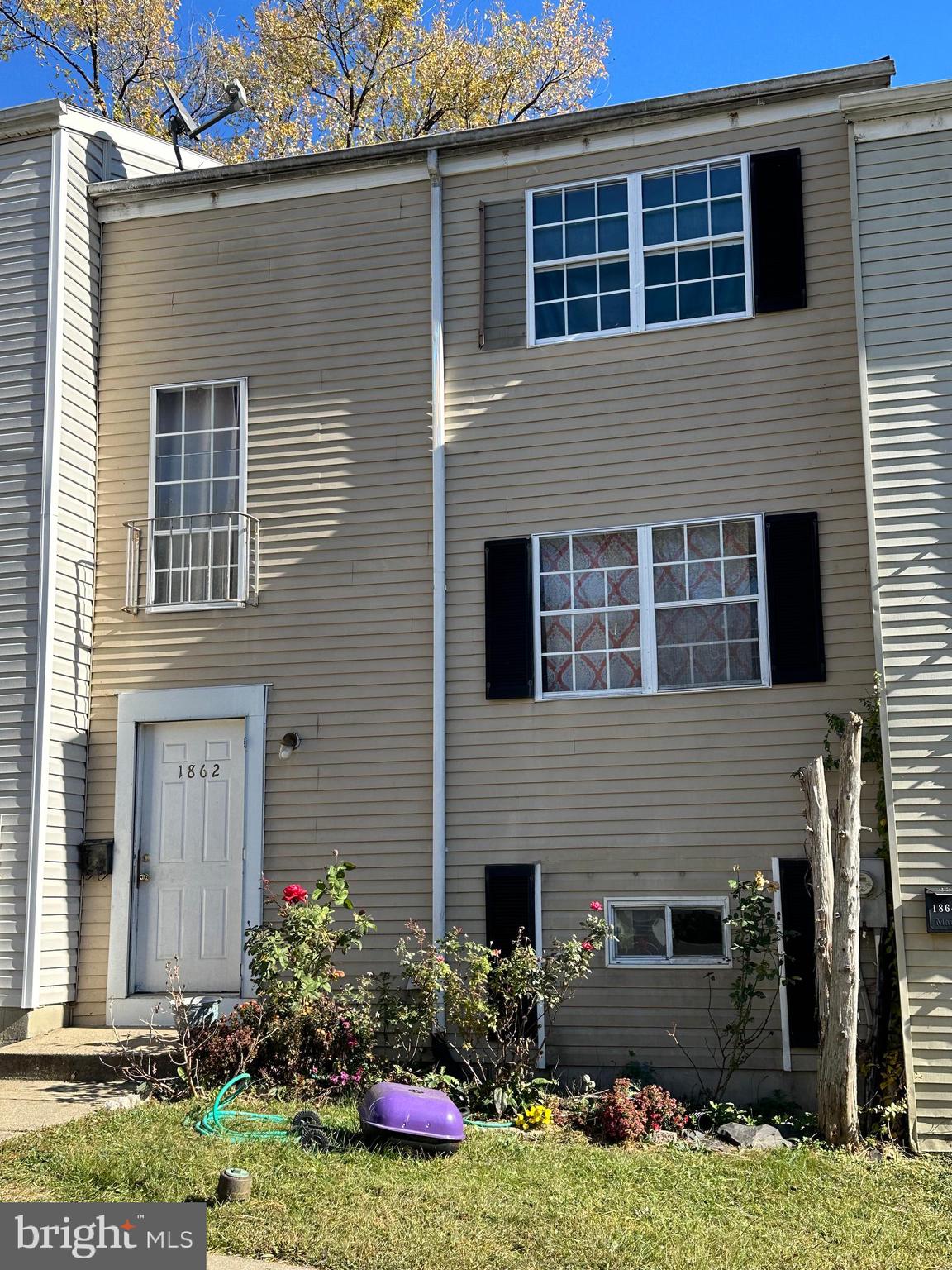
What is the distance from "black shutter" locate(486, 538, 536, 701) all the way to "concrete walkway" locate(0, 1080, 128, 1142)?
12.5 feet

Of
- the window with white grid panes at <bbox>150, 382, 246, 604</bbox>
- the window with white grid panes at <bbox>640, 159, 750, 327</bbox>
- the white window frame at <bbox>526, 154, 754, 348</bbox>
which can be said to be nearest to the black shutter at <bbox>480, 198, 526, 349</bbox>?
the white window frame at <bbox>526, 154, 754, 348</bbox>

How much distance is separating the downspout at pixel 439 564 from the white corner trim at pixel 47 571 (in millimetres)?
2979

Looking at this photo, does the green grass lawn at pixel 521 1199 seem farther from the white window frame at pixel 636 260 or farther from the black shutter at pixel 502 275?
the black shutter at pixel 502 275

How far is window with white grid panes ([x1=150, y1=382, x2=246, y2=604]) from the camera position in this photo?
35.6 feet

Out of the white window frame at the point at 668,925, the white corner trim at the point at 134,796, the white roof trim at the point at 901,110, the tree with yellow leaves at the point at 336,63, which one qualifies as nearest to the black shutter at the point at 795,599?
the white window frame at the point at 668,925

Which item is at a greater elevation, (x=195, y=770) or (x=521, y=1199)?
(x=195, y=770)

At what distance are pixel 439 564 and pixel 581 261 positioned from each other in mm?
2585

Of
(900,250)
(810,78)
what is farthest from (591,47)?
(900,250)

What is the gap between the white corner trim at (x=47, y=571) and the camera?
33.1ft

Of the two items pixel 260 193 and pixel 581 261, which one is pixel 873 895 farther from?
pixel 260 193

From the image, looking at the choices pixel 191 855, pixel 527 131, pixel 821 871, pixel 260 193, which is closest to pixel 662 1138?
pixel 821 871

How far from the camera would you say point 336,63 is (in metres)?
19.9

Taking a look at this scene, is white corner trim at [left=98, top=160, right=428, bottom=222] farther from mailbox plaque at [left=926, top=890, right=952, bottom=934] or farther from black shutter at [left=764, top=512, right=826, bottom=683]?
mailbox plaque at [left=926, top=890, right=952, bottom=934]

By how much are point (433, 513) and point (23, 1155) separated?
526 cm
